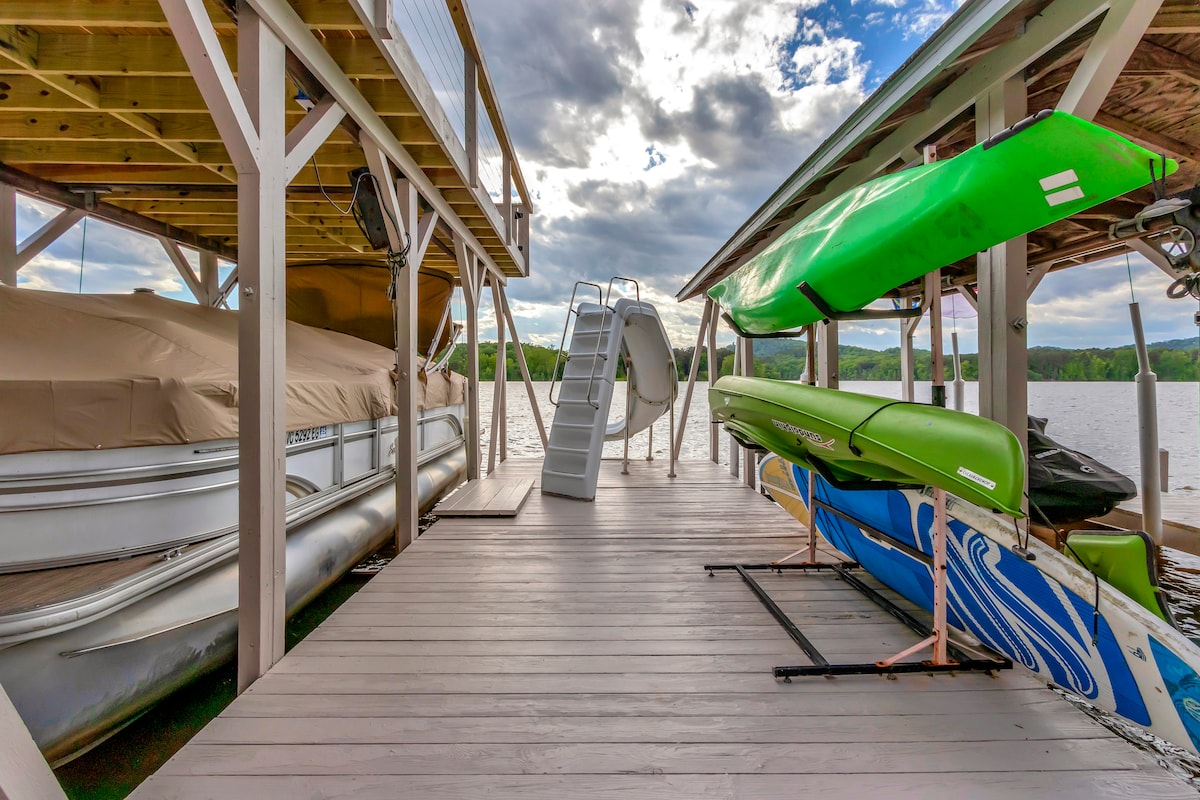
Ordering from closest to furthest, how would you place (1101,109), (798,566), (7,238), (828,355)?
1. (1101,109)
2. (798,566)
3. (828,355)
4. (7,238)

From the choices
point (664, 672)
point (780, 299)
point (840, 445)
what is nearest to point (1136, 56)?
point (780, 299)

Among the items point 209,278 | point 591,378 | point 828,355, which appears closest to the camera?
point 828,355

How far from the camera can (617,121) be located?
7910mm

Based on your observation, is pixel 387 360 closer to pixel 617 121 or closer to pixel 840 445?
pixel 840 445

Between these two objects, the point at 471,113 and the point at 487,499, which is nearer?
the point at 471,113

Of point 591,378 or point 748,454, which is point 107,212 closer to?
point 591,378

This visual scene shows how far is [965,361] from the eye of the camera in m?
8.67

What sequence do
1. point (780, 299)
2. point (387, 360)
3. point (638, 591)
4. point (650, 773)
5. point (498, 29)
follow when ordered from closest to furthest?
point (650, 773)
point (780, 299)
point (638, 591)
point (387, 360)
point (498, 29)

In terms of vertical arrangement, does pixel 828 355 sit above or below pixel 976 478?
above

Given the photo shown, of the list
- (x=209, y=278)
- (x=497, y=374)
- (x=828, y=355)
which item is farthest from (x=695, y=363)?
(x=209, y=278)

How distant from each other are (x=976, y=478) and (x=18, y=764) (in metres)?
2.27

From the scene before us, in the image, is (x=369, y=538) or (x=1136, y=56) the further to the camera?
(x=369, y=538)

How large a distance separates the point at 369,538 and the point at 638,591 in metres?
2.18

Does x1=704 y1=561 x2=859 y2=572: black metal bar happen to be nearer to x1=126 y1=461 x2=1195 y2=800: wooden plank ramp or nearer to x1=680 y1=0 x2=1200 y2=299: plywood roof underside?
x1=126 y1=461 x2=1195 y2=800: wooden plank ramp
